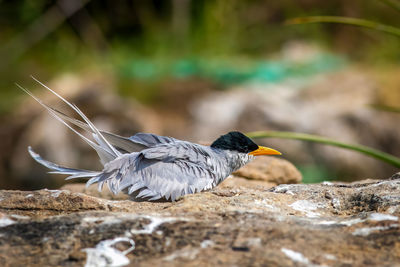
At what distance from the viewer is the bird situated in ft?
8.69

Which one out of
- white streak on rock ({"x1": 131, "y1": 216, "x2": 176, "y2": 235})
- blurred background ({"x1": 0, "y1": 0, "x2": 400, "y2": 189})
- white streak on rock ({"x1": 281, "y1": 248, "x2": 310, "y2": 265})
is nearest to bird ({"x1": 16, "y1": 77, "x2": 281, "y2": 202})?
white streak on rock ({"x1": 131, "y1": 216, "x2": 176, "y2": 235})

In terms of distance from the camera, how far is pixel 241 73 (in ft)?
28.1

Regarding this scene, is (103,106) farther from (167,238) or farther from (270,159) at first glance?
(167,238)

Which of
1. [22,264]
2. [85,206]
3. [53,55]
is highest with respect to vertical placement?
[53,55]

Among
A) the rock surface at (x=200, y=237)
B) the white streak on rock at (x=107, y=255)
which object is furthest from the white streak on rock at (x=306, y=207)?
the white streak on rock at (x=107, y=255)

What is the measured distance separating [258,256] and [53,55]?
8800mm

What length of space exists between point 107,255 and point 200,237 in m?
0.33

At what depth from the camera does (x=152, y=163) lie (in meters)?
2.74

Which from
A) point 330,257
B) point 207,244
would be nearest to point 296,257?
point 330,257

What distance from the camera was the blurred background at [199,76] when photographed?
7.38 metres

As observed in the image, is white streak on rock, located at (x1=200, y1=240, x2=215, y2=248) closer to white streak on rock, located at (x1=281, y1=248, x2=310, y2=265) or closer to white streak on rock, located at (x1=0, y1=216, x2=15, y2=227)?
white streak on rock, located at (x1=281, y1=248, x2=310, y2=265)

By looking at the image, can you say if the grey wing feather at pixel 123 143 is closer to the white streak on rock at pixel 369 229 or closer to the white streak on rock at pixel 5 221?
the white streak on rock at pixel 5 221

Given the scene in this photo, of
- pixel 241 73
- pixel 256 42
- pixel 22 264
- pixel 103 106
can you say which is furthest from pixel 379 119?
pixel 22 264

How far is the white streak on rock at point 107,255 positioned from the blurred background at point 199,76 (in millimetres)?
5132
